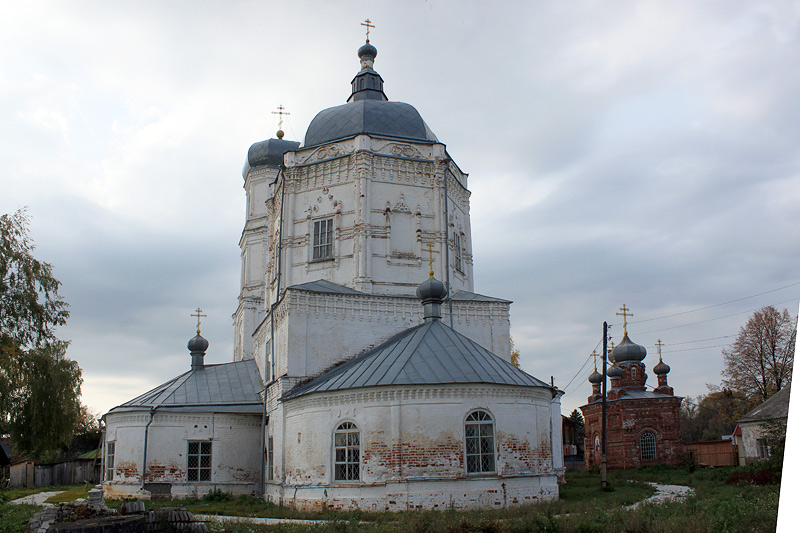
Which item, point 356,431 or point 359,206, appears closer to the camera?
point 356,431

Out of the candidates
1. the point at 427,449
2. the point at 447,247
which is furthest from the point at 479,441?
the point at 447,247

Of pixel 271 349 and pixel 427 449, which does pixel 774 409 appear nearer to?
pixel 427 449

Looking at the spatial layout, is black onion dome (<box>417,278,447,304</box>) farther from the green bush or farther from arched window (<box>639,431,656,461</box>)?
arched window (<box>639,431,656,461</box>)

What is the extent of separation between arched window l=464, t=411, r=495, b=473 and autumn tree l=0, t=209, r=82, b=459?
10.4 m

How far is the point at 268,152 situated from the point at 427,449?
22098 mm

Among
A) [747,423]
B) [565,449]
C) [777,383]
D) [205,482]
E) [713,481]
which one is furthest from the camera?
[565,449]

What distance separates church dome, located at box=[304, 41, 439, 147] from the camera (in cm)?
2239

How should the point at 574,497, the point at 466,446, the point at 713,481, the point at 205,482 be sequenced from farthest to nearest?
the point at 713,481, the point at 205,482, the point at 574,497, the point at 466,446

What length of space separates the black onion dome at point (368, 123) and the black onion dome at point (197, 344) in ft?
28.0

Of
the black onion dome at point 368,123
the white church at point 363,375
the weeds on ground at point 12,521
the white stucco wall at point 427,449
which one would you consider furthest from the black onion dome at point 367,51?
the weeds on ground at point 12,521

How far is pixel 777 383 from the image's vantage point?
1229 inches

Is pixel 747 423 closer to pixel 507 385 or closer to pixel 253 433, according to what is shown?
pixel 507 385

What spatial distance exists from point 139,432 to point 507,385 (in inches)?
469

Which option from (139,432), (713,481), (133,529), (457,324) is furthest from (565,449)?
(133,529)
